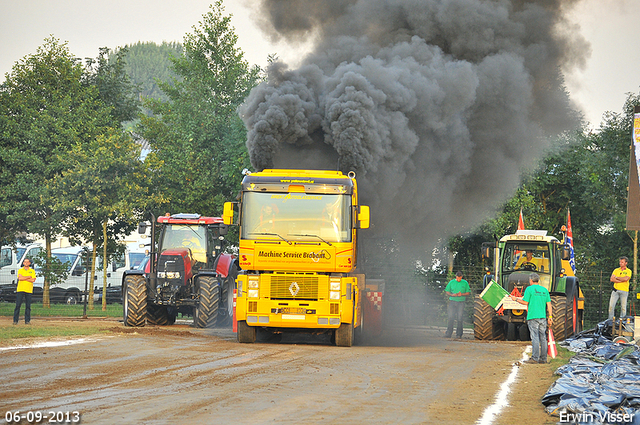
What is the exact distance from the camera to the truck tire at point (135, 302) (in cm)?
1919

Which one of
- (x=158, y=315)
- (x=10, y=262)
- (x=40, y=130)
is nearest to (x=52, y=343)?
(x=158, y=315)

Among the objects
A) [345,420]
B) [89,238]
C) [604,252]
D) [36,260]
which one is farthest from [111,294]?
[345,420]

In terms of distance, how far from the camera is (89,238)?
30.6 metres

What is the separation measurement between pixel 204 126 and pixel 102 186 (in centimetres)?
654

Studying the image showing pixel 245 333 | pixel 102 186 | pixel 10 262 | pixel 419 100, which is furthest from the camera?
pixel 10 262

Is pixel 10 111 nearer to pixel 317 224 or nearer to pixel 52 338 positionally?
pixel 52 338

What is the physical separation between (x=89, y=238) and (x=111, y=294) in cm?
518

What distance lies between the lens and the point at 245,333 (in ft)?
50.2

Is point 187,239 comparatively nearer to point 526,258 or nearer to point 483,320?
point 483,320

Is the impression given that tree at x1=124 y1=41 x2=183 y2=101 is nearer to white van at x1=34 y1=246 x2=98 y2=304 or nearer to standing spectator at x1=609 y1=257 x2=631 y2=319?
white van at x1=34 y1=246 x2=98 y2=304

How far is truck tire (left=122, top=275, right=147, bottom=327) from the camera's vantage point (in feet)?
63.0

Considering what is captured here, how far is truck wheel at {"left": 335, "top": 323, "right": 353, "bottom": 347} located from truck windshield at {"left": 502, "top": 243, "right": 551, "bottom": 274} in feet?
19.7

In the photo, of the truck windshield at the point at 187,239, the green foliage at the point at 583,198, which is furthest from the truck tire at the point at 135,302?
the green foliage at the point at 583,198

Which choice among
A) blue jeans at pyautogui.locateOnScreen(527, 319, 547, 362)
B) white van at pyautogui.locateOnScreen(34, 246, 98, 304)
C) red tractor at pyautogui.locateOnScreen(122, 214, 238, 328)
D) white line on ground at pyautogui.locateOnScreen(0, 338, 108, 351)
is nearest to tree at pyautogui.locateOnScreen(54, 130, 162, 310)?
white van at pyautogui.locateOnScreen(34, 246, 98, 304)
